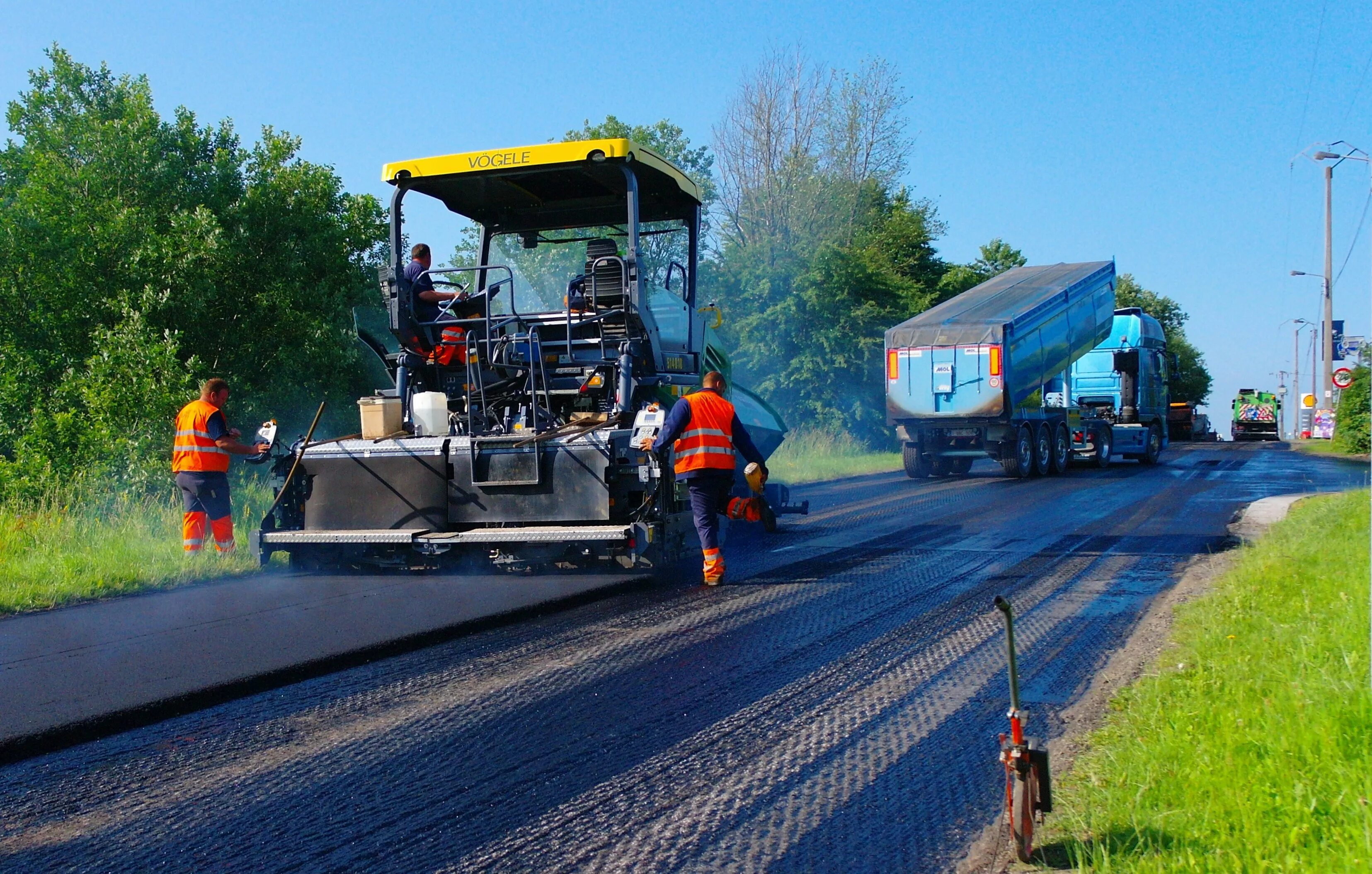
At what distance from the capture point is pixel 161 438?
45.1 ft

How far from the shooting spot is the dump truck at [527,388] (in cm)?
746

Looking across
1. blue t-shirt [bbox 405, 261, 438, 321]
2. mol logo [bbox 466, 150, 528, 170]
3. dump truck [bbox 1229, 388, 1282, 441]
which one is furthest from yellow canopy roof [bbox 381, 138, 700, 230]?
dump truck [bbox 1229, 388, 1282, 441]

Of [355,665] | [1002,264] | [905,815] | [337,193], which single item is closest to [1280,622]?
[905,815]

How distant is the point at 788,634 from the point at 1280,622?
2.46 meters

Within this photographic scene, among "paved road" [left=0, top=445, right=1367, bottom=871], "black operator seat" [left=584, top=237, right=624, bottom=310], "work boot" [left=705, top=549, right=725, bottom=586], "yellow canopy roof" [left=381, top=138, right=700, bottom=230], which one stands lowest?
"paved road" [left=0, top=445, right=1367, bottom=871]

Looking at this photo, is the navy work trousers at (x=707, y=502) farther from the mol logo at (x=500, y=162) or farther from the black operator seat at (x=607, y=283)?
the mol logo at (x=500, y=162)

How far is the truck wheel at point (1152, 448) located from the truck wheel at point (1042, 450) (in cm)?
447

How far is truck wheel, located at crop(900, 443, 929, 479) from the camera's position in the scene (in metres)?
19.3

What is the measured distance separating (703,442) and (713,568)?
0.85m

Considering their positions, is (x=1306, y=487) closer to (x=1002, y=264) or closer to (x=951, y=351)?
(x=951, y=351)

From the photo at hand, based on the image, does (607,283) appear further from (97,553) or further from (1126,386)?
(1126,386)

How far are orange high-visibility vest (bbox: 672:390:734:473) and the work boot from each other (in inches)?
22.2

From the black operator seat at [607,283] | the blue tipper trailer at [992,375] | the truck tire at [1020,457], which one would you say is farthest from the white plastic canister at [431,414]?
the truck tire at [1020,457]

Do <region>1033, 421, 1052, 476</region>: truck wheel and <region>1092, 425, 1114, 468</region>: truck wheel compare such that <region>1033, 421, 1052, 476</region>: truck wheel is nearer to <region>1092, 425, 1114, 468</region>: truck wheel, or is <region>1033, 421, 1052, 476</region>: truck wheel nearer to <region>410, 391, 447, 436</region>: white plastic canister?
<region>1092, 425, 1114, 468</region>: truck wheel
